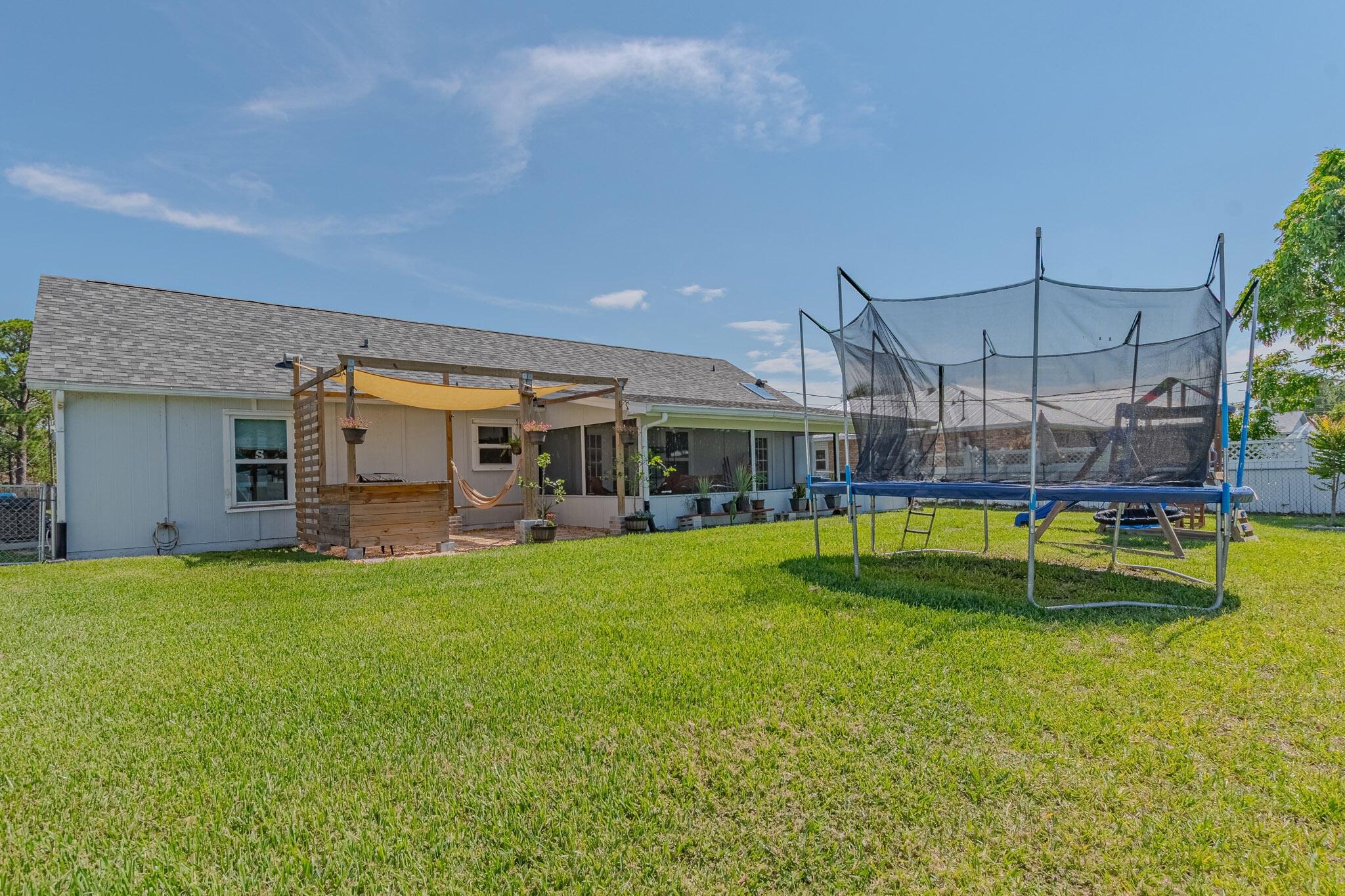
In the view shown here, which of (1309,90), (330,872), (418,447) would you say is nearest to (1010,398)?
(330,872)

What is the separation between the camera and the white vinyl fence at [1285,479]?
12.6 m

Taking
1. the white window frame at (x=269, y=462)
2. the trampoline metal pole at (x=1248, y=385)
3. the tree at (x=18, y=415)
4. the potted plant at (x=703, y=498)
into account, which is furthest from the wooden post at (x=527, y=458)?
the tree at (x=18, y=415)

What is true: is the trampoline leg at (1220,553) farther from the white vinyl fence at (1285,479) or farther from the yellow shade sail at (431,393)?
the white vinyl fence at (1285,479)

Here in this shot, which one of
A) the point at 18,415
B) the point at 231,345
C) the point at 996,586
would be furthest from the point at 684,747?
the point at 18,415

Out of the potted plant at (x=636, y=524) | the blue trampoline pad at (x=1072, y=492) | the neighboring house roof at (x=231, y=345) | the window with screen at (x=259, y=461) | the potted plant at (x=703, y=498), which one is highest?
the neighboring house roof at (x=231, y=345)

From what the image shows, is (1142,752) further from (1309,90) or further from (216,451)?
(1309,90)

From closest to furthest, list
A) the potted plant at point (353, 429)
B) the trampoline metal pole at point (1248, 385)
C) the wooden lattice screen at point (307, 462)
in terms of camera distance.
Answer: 1. the trampoline metal pole at point (1248, 385)
2. the potted plant at point (353, 429)
3. the wooden lattice screen at point (307, 462)

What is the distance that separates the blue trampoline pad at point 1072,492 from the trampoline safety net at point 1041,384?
30 centimetres

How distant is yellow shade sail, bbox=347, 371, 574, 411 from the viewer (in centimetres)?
864

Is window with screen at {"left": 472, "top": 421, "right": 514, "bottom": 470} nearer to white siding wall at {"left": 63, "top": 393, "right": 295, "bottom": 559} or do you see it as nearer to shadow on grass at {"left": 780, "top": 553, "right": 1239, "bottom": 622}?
white siding wall at {"left": 63, "top": 393, "right": 295, "bottom": 559}

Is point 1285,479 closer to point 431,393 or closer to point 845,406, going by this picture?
point 845,406

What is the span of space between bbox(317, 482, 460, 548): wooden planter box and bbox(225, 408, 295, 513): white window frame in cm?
151

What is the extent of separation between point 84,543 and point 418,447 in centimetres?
441

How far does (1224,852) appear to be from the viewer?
5.74ft
